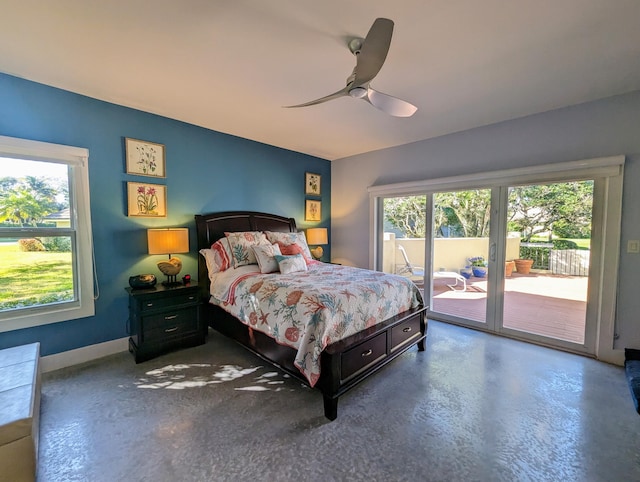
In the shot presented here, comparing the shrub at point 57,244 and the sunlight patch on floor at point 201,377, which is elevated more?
the shrub at point 57,244

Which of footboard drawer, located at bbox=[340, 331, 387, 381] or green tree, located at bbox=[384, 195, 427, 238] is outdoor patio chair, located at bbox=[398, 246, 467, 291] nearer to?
green tree, located at bbox=[384, 195, 427, 238]

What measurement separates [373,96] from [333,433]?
7.97 feet

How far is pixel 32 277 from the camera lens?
99.0 inches

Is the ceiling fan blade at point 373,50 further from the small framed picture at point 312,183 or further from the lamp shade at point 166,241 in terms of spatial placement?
the small framed picture at point 312,183

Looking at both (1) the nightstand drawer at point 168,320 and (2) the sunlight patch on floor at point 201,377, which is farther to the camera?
(1) the nightstand drawer at point 168,320

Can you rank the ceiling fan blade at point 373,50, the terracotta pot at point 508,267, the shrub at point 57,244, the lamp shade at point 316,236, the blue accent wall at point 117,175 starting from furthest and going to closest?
1. the lamp shade at point 316,236
2. the terracotta pot at point 508,267
3. the shrub at point 57,244
4. the blue accent wall at point 117,175
5. the ceiling fan blade at point 373,50

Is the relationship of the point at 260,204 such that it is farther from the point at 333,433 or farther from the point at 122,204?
the point at 333,433

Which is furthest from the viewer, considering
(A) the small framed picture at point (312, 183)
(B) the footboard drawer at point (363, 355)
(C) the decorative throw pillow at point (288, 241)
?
(A) the small framed picture at point (312, 183)

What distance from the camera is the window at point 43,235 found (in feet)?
7.79

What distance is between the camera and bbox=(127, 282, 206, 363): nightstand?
2.65 metres

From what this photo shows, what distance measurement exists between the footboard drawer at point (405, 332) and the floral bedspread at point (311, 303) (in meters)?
0.14

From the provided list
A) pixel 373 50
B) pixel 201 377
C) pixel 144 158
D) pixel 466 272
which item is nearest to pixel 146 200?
pixel 144 158

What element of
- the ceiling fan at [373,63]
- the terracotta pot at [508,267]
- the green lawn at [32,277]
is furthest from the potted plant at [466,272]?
the green lawn at [32,277]

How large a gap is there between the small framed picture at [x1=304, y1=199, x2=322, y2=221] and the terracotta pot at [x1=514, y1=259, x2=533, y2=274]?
304 centimetres
